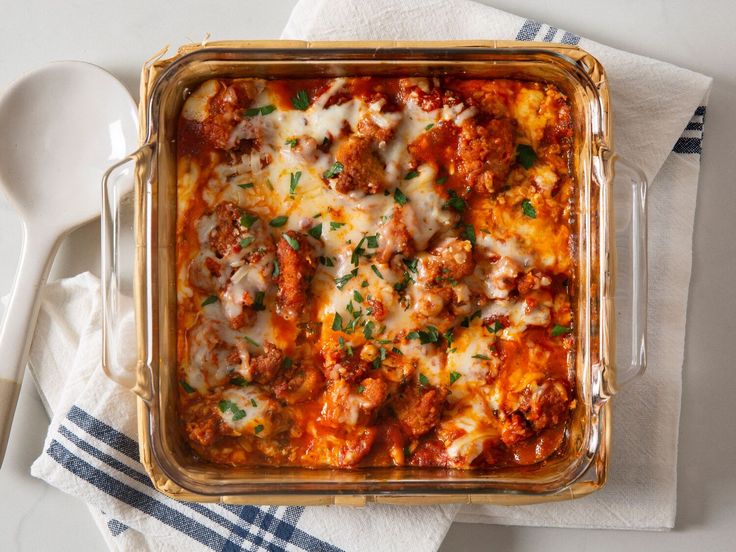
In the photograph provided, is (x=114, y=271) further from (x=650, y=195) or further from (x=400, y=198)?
(x=650, y=195)

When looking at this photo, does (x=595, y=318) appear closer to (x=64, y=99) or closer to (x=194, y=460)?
(x=194, y=460)

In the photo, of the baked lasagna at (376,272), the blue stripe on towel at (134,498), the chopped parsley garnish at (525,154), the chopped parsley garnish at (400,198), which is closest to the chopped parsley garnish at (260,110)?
the baked lasagna at (376,272)

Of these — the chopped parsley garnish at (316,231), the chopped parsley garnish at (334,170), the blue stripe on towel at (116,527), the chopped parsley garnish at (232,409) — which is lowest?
the blue stripe on towel at (116,527)

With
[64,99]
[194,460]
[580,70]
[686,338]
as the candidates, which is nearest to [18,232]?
[64,99]

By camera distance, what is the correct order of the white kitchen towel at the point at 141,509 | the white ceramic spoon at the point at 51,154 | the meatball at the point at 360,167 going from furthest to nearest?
the white ceramic spoon at the point at 51,154 < the white kitchen towel at the point at 141,509 < the meatball at the point at 360,167

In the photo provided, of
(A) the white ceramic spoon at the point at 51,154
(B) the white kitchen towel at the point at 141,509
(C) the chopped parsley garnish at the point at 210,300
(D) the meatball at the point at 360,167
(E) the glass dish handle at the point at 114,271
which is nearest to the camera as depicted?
(E) the glass dish handle at the point at 114,271

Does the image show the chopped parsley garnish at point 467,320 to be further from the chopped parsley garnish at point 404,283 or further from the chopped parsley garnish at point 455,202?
the chopped parsley garnish at point 455,202
